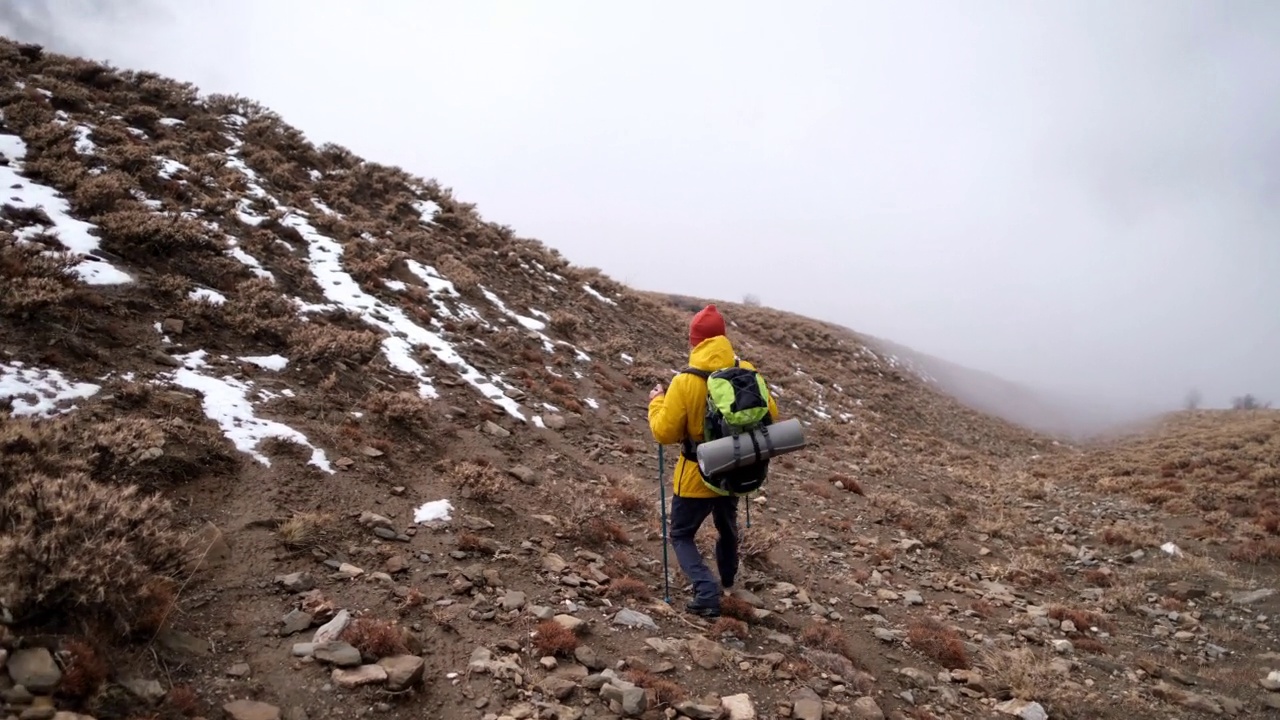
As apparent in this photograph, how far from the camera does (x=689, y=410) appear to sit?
6.08 metres

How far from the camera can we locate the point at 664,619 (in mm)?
6008

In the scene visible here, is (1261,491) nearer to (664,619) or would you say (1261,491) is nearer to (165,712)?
(664,619)

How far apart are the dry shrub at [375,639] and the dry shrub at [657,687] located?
1719 millimetres

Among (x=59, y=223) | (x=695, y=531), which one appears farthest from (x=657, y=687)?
(x=59, y=223)

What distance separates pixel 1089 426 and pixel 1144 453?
39839 millimetres

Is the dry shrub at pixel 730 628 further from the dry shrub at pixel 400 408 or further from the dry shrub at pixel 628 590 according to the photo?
the dry shrub at pixel 400 408

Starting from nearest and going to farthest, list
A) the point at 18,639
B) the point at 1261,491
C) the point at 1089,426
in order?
the point at 18,639, the point at 1261,491, the point at 1089,426

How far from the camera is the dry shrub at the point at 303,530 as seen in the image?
18.0 feet

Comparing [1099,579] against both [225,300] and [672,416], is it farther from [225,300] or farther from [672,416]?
[225,300]

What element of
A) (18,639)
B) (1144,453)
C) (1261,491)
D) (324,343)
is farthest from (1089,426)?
(18,639)

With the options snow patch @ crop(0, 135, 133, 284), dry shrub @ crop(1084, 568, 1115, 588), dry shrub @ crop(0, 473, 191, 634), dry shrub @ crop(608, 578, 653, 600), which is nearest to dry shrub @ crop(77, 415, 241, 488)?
dry shrub @ crop(0, 473, 191, 634)

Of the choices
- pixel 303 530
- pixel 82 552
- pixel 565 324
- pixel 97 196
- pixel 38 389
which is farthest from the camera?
pixel 565 324

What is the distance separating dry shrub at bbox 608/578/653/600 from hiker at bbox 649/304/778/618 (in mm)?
482

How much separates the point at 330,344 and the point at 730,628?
268 inches
